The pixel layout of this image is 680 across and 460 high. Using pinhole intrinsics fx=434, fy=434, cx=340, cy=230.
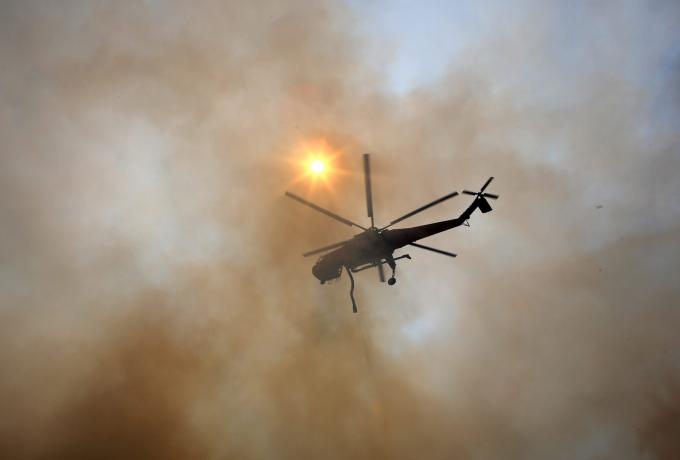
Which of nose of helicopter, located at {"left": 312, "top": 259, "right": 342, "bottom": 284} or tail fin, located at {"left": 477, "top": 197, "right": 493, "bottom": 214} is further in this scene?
nose of helicopter, located at {"left": 312, "top": 259, "right": 342, "bottom": 284}

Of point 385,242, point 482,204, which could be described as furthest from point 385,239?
point 482,204

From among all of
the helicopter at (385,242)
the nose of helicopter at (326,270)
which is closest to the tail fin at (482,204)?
the helicopter at (385,242)

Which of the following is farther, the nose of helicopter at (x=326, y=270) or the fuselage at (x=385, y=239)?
the nose of helicopter at (x=326, y=270)

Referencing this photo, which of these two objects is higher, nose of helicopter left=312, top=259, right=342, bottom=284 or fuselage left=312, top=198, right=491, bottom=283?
nose of helicopter left=312, top=259, right=342, bottom=284

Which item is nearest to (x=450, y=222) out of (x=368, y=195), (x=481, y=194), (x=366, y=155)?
(x=481, y=194)

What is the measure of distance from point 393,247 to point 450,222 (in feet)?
12.1

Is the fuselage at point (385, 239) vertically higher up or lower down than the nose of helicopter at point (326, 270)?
lower down

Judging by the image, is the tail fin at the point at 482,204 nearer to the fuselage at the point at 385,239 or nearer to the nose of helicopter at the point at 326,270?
the fuselage at the point at 385,239

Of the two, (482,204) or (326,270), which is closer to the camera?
(482,204)

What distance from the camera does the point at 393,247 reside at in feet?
85.9

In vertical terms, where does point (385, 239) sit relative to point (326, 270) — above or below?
below

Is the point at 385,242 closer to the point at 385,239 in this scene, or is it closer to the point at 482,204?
the point at 385,239

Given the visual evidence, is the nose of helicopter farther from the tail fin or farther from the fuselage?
the tail fin

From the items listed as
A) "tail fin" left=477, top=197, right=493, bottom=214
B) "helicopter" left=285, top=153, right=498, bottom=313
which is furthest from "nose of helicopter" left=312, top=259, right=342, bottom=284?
"tail fin" left=477, top=197, right=493, bottom=214
